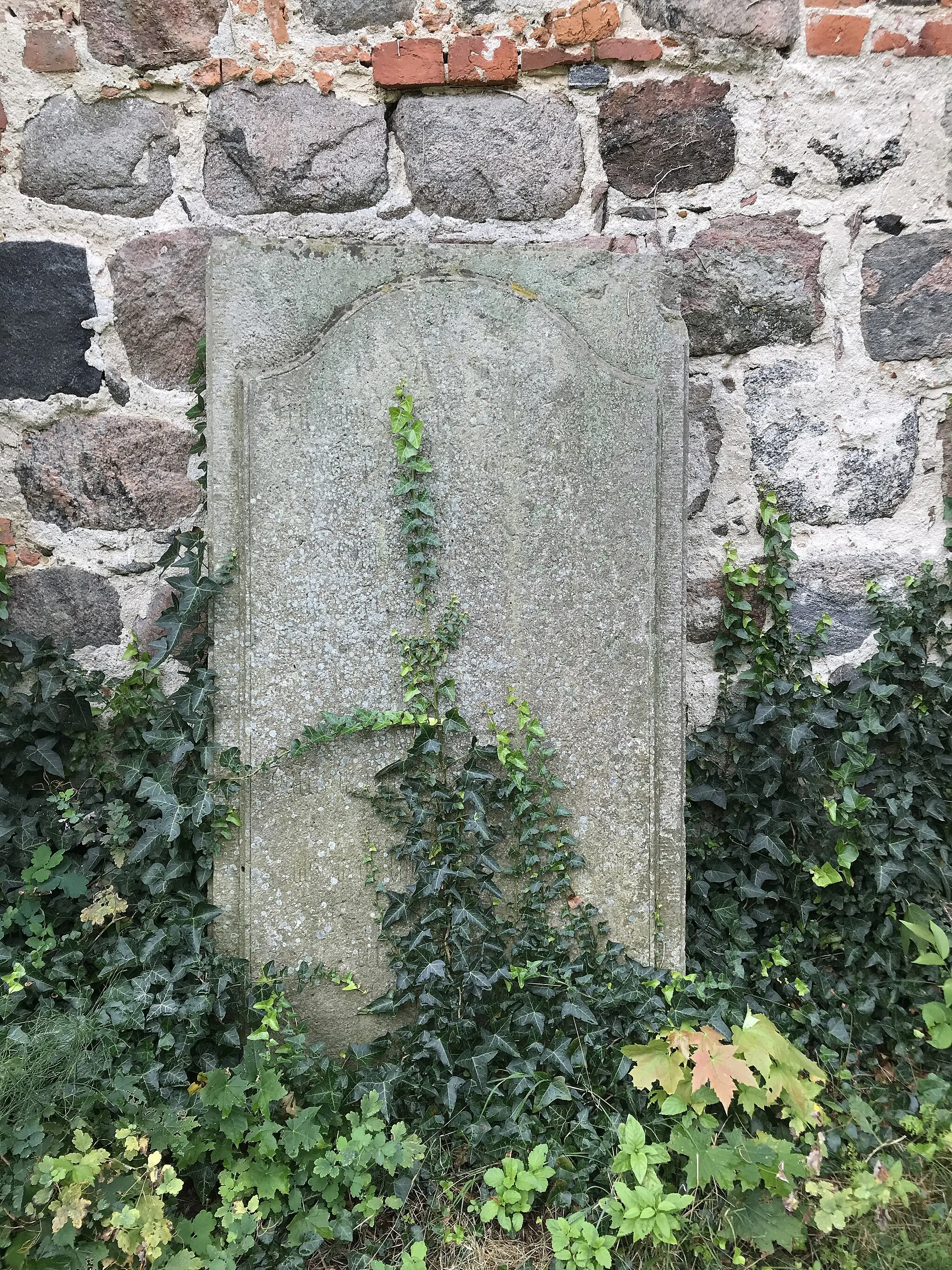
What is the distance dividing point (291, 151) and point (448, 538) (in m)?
1.13

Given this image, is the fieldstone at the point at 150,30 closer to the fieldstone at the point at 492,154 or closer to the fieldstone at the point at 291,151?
the fieldstone at the point at 291,151

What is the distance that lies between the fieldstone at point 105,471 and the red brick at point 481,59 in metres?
1.17

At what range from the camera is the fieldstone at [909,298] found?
7.14ft

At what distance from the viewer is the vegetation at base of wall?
5.11 ft

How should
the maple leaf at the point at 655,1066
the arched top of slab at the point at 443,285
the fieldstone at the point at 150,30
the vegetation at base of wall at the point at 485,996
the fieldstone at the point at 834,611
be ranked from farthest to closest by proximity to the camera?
1. the fieldstone at the point at 834,611
2. the fieldstone at the point at 150,30
3. the arched top of slab at the point at 443,285
4. the maple leaf at the point at 655,1066
5. the vegetation at base of wall at the point at 485,996

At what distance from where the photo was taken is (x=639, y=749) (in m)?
1.91

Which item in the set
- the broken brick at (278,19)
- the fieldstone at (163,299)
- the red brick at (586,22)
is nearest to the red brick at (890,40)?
the red brick at (586,22)

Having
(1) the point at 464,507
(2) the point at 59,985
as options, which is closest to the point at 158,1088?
(2) the point at 59,985

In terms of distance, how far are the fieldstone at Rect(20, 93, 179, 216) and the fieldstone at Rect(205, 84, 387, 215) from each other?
130 millimetres

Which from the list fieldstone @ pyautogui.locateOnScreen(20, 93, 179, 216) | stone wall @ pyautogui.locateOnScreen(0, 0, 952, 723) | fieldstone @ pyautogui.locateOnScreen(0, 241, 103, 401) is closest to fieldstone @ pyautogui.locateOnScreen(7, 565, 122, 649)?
stone wall @ pyautogui.locateOnScreen(0, 0, 952, 723)

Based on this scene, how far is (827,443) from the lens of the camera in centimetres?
223

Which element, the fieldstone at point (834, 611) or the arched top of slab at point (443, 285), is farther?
the fieldstone at point (834, 611)

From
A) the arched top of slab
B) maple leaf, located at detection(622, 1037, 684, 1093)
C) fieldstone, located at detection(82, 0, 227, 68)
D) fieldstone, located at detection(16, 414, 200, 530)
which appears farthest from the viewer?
fieldstone, located at detection(16, 414, 200, 530)

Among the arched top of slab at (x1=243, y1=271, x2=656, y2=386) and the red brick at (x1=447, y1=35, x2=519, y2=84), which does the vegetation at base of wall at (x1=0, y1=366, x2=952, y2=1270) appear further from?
the red brick at (x1=447, y1=35, x2=519, y2=84)
